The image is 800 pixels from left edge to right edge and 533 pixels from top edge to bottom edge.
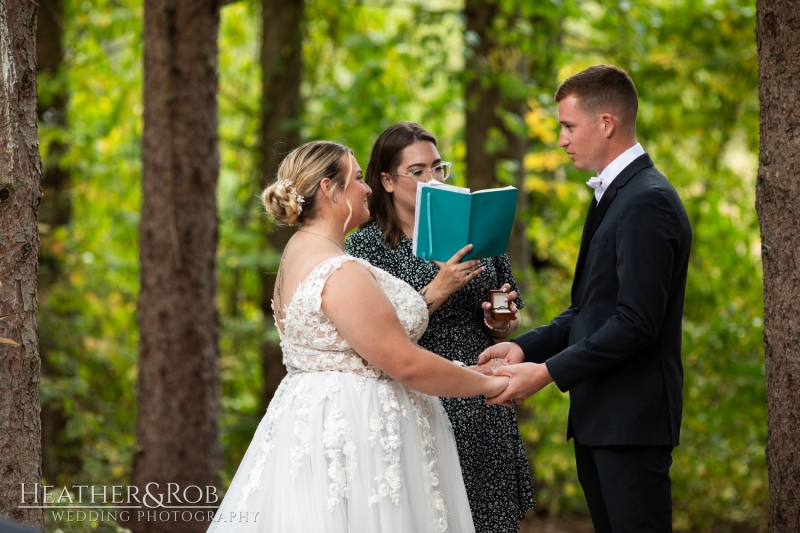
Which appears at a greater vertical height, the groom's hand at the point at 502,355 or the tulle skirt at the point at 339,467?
the groom's hand at the point at 502,355

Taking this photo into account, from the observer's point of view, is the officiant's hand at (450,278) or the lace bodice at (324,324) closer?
the lace bodice at (324,324)

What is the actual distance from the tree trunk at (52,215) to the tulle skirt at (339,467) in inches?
167

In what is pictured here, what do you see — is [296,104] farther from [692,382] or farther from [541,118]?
[692,382]

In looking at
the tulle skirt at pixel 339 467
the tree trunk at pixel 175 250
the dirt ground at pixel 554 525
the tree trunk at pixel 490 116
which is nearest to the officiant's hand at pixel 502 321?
the tulle skirt at pixel 339 467

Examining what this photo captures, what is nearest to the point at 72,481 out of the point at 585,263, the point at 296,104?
the point at 296,104

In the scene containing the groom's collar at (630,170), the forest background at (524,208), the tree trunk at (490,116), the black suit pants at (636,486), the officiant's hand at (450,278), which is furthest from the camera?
the tree trunk at (490,116)

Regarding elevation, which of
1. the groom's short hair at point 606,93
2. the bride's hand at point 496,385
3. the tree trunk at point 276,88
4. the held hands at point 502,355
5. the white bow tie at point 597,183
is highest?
the tree trunk at point 276,88

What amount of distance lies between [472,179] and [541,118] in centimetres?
101

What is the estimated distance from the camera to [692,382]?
630 cm

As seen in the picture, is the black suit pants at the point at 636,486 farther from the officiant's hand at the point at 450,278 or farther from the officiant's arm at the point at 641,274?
the officiant's hand at the point at 450,278

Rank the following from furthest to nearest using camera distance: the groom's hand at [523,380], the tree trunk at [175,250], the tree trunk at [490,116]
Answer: the tree trunk at [490,116], the tree trunk at [175,250], the groom's hand at [523,380]

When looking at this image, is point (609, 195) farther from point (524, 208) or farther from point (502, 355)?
point (524, 208)

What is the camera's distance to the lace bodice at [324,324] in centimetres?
266

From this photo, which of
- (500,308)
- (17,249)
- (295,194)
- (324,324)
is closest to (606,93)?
(500,308)
